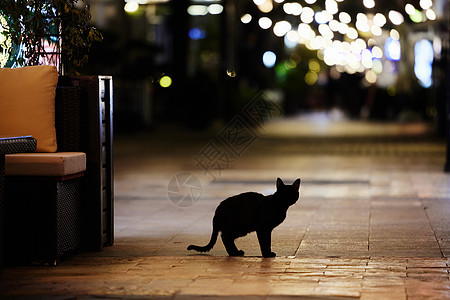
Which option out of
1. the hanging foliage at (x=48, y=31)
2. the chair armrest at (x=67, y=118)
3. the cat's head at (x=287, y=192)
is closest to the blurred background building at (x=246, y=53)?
the hanging foliage at (x=48, y=31)

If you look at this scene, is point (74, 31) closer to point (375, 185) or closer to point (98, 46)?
point (375, 185)

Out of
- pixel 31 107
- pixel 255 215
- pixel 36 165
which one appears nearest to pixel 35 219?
pixel 36 165

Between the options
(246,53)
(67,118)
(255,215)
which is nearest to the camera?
(255,215)

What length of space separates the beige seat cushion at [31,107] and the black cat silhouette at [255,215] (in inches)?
53.2

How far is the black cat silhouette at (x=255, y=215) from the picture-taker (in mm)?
5984

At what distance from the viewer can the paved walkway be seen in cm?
506

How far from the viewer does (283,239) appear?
22.9ft

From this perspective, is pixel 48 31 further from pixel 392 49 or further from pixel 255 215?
pixel 392 49

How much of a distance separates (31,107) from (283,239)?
2302 mm

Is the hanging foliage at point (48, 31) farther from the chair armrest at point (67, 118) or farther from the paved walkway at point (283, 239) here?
the paved walkway at point (283, 239)

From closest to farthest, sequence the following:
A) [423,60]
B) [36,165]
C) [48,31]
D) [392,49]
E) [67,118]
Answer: [36,165]
[67,118]
[48,31]
[423,60]
[392,49]

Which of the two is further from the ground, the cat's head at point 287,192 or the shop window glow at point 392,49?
the shop window glow at point 392,49

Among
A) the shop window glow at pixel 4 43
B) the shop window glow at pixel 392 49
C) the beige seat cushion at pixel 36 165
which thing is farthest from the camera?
the shop window glow at pixel 392 49

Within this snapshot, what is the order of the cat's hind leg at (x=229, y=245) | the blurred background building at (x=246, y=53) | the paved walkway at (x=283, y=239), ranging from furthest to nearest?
the blurred background building at (x=246, y=53) < the cat's hind leg at (x=229, y=245) < the paved walkway at (x=283, y=239)
